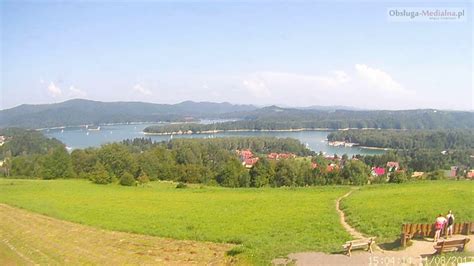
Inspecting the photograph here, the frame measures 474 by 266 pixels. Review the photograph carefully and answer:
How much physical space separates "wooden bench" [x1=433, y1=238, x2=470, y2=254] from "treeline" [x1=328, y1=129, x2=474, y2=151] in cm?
11154

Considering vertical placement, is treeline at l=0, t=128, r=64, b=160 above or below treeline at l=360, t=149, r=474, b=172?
above

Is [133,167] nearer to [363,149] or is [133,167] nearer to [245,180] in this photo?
[245,180]

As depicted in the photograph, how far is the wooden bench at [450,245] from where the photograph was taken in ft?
39.2

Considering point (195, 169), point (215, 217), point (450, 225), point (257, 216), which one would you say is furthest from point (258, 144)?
point (450, 225)

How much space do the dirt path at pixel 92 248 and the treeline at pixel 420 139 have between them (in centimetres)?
11227

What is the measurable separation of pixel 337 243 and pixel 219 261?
14.9 feet

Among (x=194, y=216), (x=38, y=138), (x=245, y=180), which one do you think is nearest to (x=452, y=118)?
(x=245, y=180)

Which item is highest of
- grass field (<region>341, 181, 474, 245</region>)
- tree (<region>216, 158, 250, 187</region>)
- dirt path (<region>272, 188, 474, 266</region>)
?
dirt path (<region>272, 188, 474, 266</region>)

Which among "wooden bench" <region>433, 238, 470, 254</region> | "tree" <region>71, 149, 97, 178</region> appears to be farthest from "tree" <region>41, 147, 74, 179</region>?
"wooden bench" <region>433, 238, 470, 254</region>

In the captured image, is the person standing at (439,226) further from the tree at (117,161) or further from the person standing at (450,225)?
the tree at (117,161)

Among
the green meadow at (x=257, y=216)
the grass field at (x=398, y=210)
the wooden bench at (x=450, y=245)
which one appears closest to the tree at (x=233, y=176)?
the green meadow at (x=257, y=216)

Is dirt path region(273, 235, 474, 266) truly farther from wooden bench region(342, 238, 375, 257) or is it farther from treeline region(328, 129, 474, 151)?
treeline region(328, 129, 474, 151)

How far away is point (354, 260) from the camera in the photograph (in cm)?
1229

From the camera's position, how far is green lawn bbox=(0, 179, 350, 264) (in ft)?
53.1
